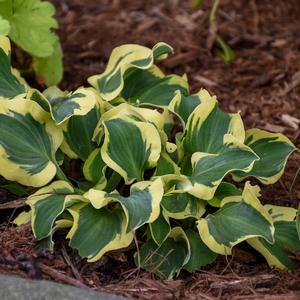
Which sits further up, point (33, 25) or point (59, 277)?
point (33, 25)

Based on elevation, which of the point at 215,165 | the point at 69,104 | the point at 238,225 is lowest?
the point at 238,225

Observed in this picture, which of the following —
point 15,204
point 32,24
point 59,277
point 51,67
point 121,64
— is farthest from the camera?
point 51,67

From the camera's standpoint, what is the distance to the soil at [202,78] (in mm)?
Result: 2162

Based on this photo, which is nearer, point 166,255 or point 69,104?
point 166,255

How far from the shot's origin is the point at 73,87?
3.18m

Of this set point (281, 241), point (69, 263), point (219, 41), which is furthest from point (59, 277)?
point (219, 41)

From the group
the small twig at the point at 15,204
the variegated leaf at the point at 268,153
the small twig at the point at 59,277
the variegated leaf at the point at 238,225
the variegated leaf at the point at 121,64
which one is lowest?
the small twig at the point at 59,277

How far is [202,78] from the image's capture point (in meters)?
3.25

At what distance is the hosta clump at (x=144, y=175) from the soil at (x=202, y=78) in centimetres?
7

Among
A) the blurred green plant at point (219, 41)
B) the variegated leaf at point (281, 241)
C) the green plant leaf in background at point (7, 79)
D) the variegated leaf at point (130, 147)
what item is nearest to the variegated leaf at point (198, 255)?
the variegated leaf at point (281, 241)

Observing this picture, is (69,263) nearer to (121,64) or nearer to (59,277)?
(59,277)

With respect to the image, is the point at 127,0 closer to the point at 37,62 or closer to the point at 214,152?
the point at 37,62

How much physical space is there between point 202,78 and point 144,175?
88 centimetres

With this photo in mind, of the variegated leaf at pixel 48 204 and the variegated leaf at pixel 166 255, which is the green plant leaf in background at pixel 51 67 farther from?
the variegated leaf at pixel 166 255
